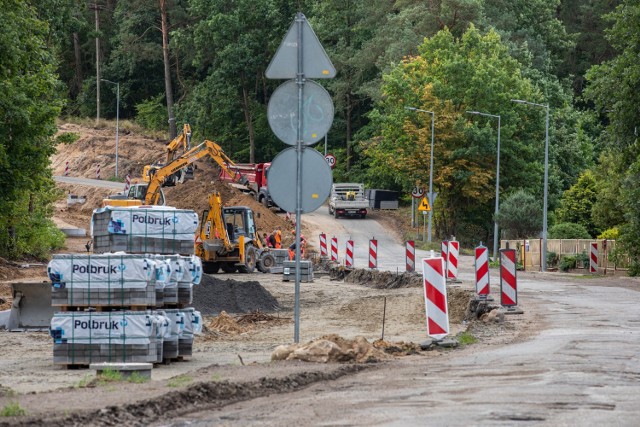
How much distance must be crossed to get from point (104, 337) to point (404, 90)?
61.2 metres

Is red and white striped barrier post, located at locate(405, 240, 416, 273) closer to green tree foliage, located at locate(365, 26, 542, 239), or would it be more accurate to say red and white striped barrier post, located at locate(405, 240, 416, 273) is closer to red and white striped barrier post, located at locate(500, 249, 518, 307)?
red and white striped barrier post, located at locate(500, 249, 518, 307)

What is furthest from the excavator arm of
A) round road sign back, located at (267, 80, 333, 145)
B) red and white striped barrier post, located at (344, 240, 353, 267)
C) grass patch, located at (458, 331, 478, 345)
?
round road sign back, located at (267, 80, 333, 145)

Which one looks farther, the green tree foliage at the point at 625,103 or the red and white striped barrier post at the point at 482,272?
the green tree foliage at the point at 625,103

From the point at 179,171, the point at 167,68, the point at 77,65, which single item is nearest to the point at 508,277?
the point at 179,171

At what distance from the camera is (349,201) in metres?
77.8

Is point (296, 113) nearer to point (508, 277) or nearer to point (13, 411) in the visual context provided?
point (13, 411)

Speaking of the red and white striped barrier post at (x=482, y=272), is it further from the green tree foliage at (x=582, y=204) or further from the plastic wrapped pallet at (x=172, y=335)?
the green tree foliage at (x=582, y=204)

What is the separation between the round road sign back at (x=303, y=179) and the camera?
47.5ft

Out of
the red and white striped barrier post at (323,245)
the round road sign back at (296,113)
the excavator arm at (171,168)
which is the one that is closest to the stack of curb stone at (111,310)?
the round road sign back at (296,113)

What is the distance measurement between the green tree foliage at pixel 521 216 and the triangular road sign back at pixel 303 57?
48470 millimetres

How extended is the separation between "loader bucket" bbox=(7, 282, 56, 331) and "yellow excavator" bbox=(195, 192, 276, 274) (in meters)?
21.7

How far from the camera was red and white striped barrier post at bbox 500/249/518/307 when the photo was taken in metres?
21.9

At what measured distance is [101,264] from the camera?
15.6 meters

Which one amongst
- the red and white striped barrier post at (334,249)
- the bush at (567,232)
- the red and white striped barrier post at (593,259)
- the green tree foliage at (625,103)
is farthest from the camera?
the bush at (567,232)
